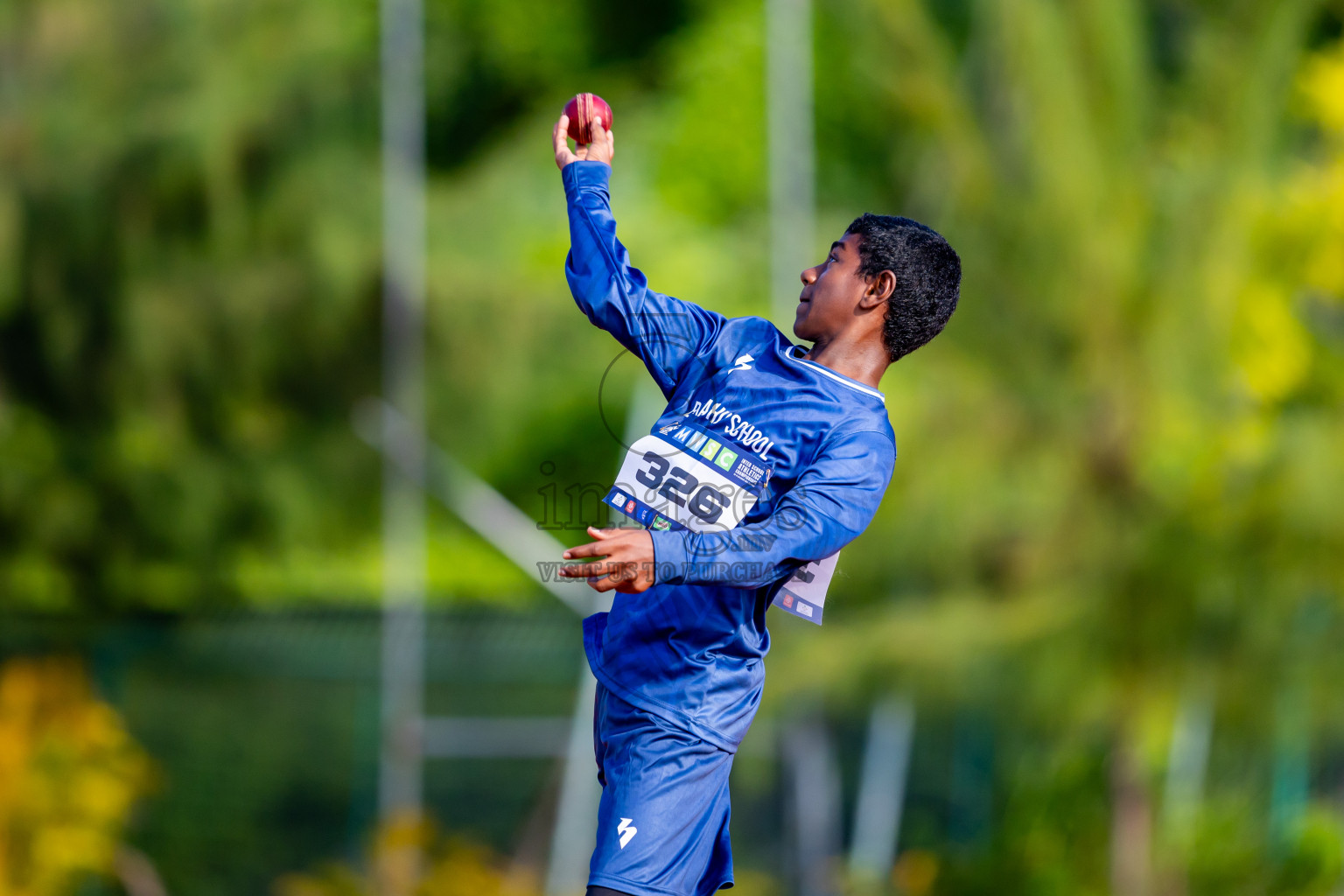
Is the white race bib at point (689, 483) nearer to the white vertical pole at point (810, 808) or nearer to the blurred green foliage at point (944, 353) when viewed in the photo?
the blurred green foliage at point (944, 353)

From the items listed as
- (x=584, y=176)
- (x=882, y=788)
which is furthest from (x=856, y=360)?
(x=882, y=788)

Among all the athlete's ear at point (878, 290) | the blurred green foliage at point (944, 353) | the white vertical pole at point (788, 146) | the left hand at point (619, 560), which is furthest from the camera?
the white vertical pole at point (788, 146)

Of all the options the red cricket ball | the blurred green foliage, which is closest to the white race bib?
the red cricket ball

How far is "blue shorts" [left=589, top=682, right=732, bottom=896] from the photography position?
2703 mm

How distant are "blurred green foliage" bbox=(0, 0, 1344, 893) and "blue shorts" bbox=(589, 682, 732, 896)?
9.03 ft

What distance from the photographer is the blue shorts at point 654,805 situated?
270 cm

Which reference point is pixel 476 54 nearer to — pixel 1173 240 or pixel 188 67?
pixel 188 67

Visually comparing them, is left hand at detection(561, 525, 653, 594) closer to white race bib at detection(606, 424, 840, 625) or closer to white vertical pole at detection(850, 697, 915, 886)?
white race bib at detection(606, 424, 840, 625)

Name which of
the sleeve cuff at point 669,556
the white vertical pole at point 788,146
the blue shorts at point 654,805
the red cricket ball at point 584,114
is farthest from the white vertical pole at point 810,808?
the sleeve cuff at point 669,556

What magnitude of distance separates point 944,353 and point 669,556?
15.4ft

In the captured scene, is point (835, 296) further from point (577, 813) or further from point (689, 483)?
point (577, 813)

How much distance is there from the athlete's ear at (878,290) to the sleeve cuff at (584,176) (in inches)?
21.2

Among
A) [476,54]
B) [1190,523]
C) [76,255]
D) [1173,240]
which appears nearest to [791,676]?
[1190,523]

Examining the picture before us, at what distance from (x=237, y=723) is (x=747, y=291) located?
4462 millimetres
